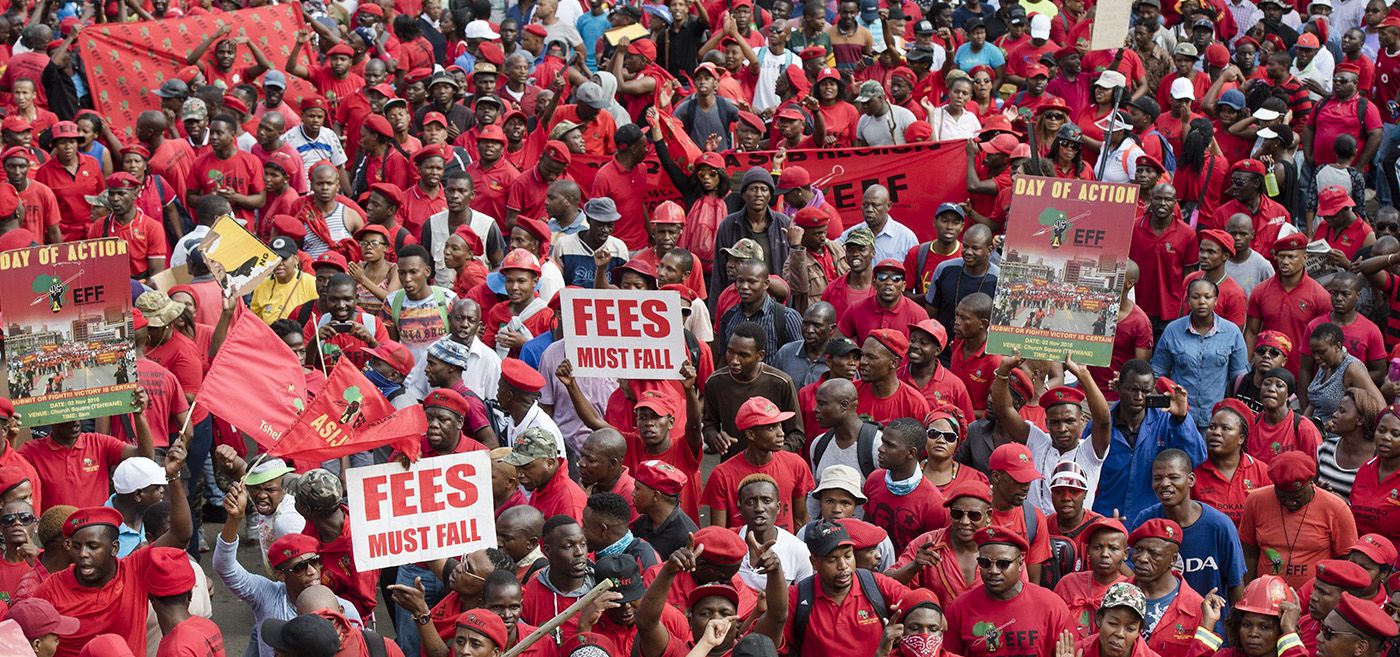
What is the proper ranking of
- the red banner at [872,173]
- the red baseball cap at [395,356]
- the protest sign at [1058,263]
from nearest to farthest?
1. the protest sign at [1058,263]
2. the red baseball cap at [395,356]
3. the red banner at [872,173]

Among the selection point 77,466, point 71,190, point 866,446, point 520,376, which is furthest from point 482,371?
point 71,190

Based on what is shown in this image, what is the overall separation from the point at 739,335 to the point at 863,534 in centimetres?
256

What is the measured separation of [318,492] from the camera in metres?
Answer: 9.29

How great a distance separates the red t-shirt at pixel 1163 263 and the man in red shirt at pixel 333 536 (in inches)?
250

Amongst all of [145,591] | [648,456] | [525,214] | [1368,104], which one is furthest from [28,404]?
[1368,104]

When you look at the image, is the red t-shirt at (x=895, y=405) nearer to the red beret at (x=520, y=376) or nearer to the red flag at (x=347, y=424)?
the red beret at (x=520, y=376)

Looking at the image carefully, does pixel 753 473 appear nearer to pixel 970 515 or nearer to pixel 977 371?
pixel 970 515

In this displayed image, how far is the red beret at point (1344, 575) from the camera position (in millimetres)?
8359

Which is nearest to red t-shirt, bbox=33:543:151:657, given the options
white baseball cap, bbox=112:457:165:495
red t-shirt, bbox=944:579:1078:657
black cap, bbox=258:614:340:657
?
white baseball cap, bbox=112:457:165:495

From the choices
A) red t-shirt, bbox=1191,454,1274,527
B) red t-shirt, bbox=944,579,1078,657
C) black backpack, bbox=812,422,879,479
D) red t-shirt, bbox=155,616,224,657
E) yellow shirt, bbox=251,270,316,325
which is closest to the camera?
red t-shirt, bbox=155,616,224,657

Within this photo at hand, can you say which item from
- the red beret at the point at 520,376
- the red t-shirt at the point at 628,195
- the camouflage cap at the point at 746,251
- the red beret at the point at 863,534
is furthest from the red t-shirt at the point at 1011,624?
the red t-shirt at the point at 628,195

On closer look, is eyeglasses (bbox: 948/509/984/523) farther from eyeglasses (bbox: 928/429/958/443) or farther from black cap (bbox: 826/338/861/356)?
black cap (bbox: 826/338/861/356)

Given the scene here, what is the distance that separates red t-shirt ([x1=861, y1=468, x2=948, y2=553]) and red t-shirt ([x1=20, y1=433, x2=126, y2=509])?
3.99 meters

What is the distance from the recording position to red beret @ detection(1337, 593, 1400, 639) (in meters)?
7.82
